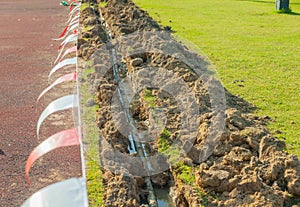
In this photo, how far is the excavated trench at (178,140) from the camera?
5.01 meters

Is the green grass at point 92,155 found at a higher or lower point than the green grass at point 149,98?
lower

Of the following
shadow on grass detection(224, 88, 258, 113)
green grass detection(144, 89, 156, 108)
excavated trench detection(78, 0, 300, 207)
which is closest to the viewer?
excavated trench detection(78, 0, 300, 207)

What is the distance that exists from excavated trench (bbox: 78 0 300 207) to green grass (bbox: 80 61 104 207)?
8 cm

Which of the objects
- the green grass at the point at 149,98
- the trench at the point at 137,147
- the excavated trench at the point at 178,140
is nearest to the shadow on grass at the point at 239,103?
the excavated trench at the point at 178,140

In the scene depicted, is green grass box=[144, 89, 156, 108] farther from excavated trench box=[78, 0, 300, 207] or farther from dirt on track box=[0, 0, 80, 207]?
dirt on track box=[0, 0, 80, 207]

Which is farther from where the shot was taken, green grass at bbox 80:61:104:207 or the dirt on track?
the dirt on track

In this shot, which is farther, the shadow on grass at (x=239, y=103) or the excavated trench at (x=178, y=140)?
the shadow on grass at (x=239, y=103)

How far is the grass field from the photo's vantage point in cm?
757

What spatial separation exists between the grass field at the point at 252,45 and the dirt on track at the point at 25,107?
2763 mm

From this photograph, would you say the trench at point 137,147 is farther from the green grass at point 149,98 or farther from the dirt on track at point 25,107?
the dirt on track at point 25,107

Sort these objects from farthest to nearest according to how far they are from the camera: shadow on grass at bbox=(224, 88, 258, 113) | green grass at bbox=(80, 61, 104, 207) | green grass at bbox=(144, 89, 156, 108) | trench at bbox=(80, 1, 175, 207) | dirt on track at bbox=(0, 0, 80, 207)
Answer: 1. green grass at bbox=(144, 89, 156, 108)
2. shadow on grass at bbox=(224, 88, 258, 113)
3. dirt on track at bbox=(0, 0, 80, 207)
4. trench at bbox=(80, 1, 175, 207)
5. green grass at bbox=(80, 61, 104, 207)

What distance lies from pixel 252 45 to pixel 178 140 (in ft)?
A: 19.4

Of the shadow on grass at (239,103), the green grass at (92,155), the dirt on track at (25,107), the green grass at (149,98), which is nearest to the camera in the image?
the green grass at (92,155)

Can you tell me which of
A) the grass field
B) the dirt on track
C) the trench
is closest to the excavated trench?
the trench
